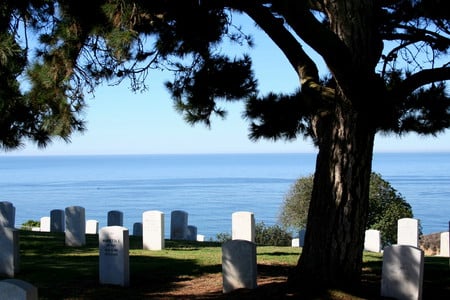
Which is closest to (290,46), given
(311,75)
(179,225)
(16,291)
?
(311,75)

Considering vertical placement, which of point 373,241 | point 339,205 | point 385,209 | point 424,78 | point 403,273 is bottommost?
point 373,241

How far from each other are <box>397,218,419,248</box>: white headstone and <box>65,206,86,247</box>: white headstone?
21.7 feet

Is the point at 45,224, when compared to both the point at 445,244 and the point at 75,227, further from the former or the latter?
the point at 445,244

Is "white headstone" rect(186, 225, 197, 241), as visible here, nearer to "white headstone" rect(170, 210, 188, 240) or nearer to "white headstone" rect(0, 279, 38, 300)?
"white headstone" rect(170, 210, 188, 240)

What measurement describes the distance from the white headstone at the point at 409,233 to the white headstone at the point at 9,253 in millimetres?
7830

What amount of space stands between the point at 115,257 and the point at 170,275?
3.12 feet

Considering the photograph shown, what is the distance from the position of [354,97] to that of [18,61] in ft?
12.9

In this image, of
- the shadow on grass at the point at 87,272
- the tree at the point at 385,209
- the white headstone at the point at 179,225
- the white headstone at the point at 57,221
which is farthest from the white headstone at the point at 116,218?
the tree at the point at 385,209

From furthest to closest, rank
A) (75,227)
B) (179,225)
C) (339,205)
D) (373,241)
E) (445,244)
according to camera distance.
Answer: (179,225) < (373,241) < (445,244) < (75,227) < (339,205)

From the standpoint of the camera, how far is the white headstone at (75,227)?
13.5 m

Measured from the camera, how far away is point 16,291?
5324mm

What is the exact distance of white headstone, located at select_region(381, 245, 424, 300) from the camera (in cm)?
773

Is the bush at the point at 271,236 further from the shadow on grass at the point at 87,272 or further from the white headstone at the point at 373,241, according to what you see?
the shadow on grass at the point at 87,272

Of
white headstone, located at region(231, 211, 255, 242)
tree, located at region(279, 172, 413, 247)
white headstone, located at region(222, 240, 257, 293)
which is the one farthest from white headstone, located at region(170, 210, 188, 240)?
white headstone, located at region(222, 240, 257, 293)
